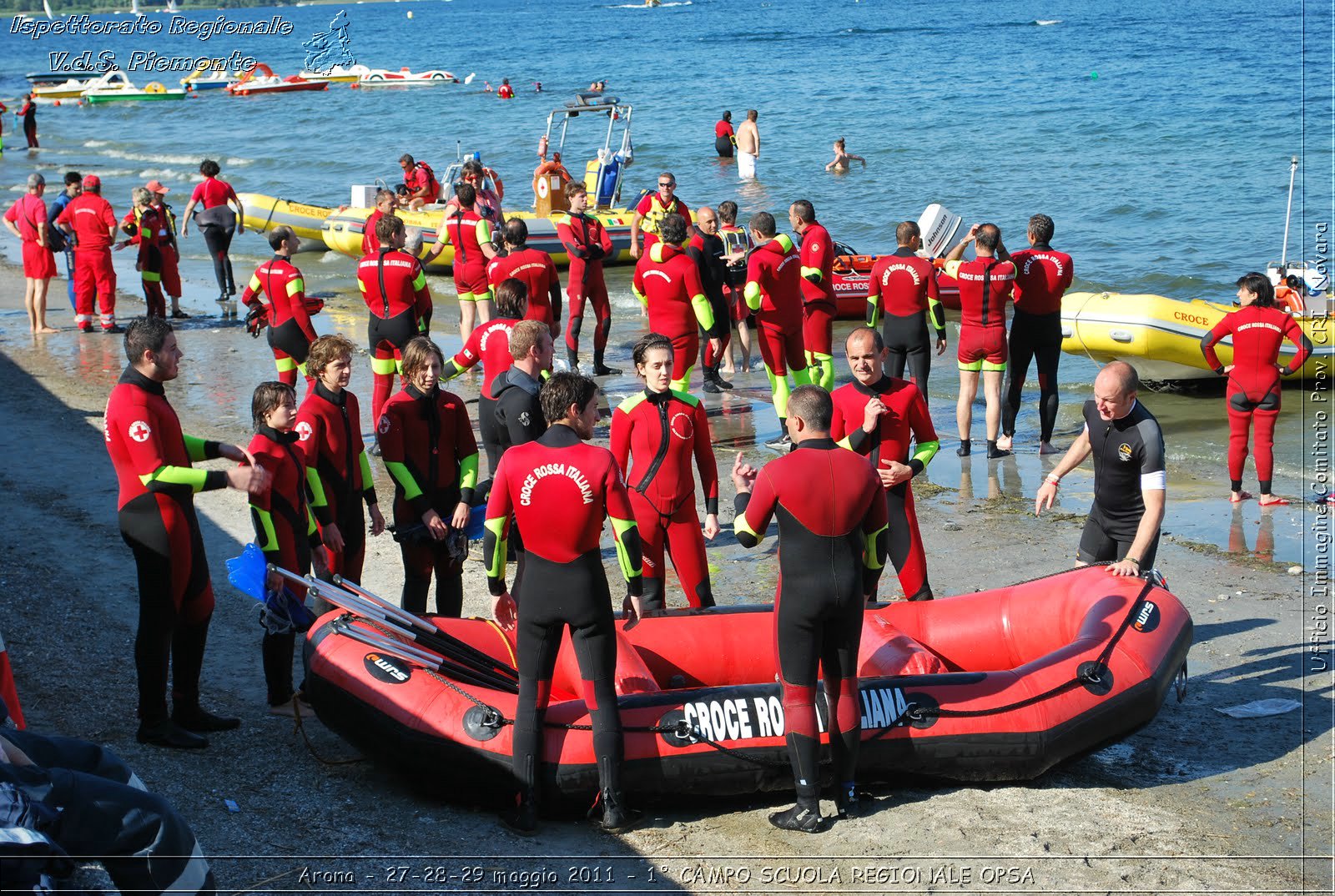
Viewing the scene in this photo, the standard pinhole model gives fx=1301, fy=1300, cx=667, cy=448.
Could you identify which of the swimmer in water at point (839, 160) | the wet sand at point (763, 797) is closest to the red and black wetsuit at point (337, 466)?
the wet sand at point (763, 797)

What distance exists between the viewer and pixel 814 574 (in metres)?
4.74

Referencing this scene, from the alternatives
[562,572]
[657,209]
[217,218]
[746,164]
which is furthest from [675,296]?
[746,164]

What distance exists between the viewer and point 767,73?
51375mm

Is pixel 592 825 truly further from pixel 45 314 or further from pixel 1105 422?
pixel 45 314

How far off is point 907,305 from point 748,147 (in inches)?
700

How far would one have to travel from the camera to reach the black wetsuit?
5.77 m

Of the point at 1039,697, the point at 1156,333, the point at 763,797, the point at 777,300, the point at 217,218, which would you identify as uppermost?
the point at 217,218

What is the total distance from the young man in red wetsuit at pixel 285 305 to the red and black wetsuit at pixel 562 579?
16.9 ft

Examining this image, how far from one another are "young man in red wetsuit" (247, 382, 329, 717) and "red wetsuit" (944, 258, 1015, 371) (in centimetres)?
548

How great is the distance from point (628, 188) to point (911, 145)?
24.9ft

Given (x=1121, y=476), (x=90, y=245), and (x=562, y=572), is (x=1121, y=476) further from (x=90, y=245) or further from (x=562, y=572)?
(x=90, y=245)

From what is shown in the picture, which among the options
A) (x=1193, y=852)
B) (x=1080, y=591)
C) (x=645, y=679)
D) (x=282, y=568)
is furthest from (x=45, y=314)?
(x=1193, y=852)

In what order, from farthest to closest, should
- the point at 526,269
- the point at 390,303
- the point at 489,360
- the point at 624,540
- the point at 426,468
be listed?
1. the point at 526,269
2. the point at 390,303
3. the point at 489,360
4. the point at 426,468
5. the point at 624,540

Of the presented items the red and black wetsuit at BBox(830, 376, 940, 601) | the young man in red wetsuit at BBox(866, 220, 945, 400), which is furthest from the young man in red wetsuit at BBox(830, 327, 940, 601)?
the young man in red wetsuit at BBox(866, 220, 945, 400)
